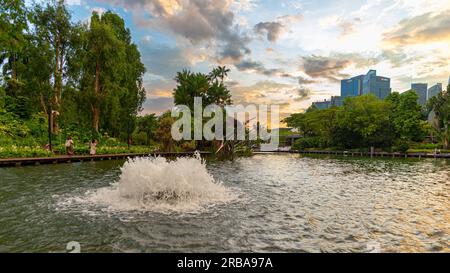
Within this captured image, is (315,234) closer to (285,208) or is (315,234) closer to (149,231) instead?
(285,208)

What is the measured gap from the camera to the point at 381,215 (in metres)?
8.50

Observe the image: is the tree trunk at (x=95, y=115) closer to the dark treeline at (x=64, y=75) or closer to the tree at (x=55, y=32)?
the dark treeline at (x=64, y=75)

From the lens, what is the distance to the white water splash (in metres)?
9.20

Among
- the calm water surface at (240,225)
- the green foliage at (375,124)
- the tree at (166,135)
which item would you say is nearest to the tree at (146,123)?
the tree at (166,135)

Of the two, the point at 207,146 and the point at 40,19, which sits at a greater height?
the point at 40,19

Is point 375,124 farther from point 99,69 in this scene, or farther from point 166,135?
point 99,69

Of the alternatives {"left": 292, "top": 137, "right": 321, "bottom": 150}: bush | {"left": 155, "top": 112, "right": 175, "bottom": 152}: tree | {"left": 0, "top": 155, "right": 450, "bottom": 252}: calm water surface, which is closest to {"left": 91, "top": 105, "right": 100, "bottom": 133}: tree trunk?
{"left": 155, "top": 112, "right": 175, "bottom": 152}: tree

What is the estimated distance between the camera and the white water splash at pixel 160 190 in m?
9.20

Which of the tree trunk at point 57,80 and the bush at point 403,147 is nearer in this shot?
the tree trunk at point 57,80

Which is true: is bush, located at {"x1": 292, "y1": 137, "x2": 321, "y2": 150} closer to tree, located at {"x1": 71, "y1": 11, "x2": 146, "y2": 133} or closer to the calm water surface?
tree, located at {"x1": 71, "y1": 11, "x2": 146, "y2": 133}

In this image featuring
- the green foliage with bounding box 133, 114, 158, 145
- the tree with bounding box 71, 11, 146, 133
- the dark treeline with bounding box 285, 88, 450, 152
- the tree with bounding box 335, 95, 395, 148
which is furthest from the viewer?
the green foliage with bounding box 133, 114, 158, 145
